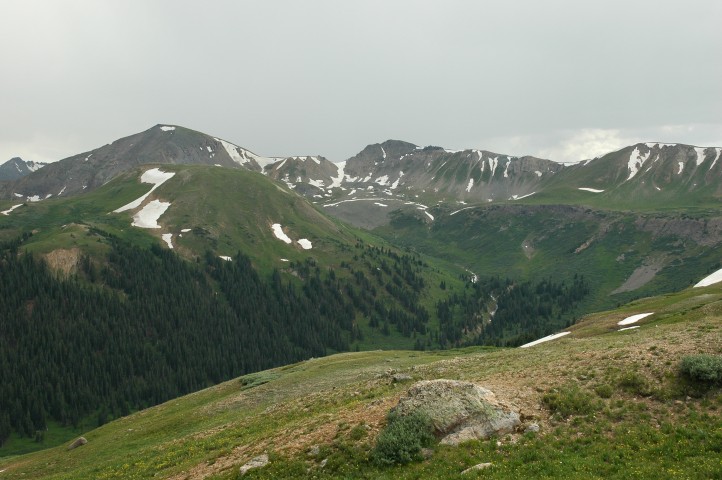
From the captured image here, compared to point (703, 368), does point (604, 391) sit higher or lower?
lower

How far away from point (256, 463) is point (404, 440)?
8.96 metres

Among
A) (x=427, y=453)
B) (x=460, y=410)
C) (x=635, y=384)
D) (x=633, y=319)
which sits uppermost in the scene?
(x=460, y=410)

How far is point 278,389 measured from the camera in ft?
188

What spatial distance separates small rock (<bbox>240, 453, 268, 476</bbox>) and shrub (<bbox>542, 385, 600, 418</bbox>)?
16.8 metres

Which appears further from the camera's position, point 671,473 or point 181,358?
point 181,358

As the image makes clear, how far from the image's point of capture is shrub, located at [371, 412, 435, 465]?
23.0 meters

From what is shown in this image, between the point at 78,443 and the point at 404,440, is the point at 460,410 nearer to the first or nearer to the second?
the point at 404,440

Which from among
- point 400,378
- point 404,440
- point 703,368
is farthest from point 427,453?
point 400,378

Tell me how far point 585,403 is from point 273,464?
59.2ft

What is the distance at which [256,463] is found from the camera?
85.3 feet

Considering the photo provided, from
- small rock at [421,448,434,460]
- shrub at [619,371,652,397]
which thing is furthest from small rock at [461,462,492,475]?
shrub at [619,371,652,397]

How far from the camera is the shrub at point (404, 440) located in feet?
75.6

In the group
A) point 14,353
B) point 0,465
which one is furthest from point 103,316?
point 0,465

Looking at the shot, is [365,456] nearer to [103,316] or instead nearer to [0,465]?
[0,465]
